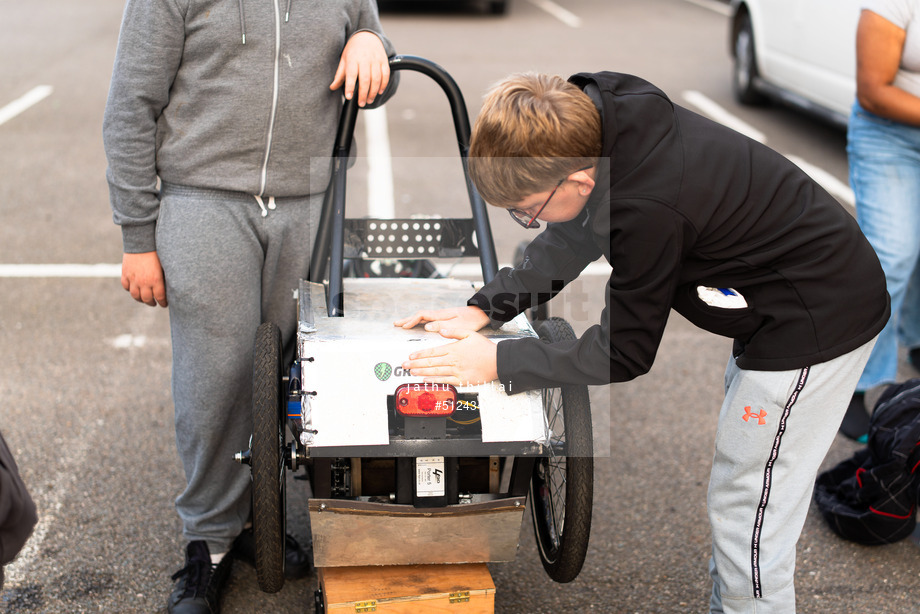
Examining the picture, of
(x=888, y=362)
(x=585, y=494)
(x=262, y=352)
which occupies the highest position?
(x=262, y=352)

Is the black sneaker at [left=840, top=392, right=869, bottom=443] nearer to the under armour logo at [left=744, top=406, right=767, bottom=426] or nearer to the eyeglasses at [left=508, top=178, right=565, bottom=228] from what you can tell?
the under armour logo at [left=744, top=406, right=767, bottom=426]

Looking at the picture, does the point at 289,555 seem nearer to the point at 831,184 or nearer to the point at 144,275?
the point at 144,275

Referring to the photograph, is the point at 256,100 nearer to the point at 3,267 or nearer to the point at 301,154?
the point at 301,154

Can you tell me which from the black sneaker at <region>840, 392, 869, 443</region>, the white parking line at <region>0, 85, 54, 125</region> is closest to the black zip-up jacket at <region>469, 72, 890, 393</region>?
the black sneaker at <region>840, 392, 869, 443</region>

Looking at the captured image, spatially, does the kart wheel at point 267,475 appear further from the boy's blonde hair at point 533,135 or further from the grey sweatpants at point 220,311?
the boy's blonde hair at point 533,135

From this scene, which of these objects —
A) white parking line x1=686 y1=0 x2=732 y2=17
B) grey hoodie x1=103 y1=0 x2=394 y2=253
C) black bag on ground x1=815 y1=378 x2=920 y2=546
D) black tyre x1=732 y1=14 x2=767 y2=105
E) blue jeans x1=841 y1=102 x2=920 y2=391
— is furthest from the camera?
white parking line x1=686 y1=0 x2=732 y2=17

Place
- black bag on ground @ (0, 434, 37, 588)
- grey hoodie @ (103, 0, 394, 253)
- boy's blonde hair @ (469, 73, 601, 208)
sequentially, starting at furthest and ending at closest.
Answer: grey hoodie @ (103, 0, 394, 253) → boy's blonde hair @ (469, 73, 601, 208) → black bag on ground @ (0, 434, 37, 588)

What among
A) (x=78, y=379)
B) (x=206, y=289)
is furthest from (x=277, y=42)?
(x=78, y=379)

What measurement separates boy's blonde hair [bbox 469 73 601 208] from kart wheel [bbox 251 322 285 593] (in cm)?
73

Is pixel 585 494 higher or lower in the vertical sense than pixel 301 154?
lower

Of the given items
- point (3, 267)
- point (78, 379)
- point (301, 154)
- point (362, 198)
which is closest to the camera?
point (301, 154)

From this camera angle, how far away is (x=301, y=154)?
2.55 metres

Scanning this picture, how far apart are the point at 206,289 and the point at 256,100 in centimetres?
53

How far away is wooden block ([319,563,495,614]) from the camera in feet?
7.36
